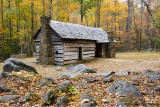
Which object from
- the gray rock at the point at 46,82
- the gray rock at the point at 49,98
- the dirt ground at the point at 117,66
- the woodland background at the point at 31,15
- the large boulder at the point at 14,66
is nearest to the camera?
the gray rock at the point at 49,98

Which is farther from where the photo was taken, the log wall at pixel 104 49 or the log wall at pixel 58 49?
the log wall at pixel 104 49

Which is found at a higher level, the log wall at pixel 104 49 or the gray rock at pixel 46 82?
the log wall at pixel 104 49

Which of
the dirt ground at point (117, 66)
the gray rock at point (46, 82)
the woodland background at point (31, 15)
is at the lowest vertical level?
the dirt ground at point (117, 66)

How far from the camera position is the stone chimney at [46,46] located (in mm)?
13680

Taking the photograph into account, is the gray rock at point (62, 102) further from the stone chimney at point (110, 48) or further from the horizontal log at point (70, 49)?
the stone chimney at point (110, 48)

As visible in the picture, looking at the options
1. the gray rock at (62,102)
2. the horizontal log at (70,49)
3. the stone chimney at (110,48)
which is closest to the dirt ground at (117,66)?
the horizontal log at (70,49)

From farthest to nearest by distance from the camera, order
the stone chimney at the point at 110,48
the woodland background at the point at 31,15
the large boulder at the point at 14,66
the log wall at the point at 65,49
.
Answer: the woodland background at the point at 31,15 → the stone chimney at the point at 110,48 → the log wall at the point at 65,49 → the large boulder at the point at 14,66

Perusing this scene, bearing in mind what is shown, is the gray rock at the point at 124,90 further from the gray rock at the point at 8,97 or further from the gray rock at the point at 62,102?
the gray rock at the point at 8,97

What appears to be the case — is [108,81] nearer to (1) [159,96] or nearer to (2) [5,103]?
(1) [159,96]

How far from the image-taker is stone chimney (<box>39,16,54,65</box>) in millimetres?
13680

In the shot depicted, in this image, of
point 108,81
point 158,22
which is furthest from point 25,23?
point 108,81

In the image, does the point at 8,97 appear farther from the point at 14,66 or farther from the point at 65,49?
the point at 65,49

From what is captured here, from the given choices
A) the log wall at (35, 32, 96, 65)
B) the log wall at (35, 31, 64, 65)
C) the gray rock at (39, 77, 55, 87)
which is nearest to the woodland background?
the log wall at (35, 31, 64, 65)

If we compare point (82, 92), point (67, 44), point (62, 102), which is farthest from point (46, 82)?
point (67, 44)
